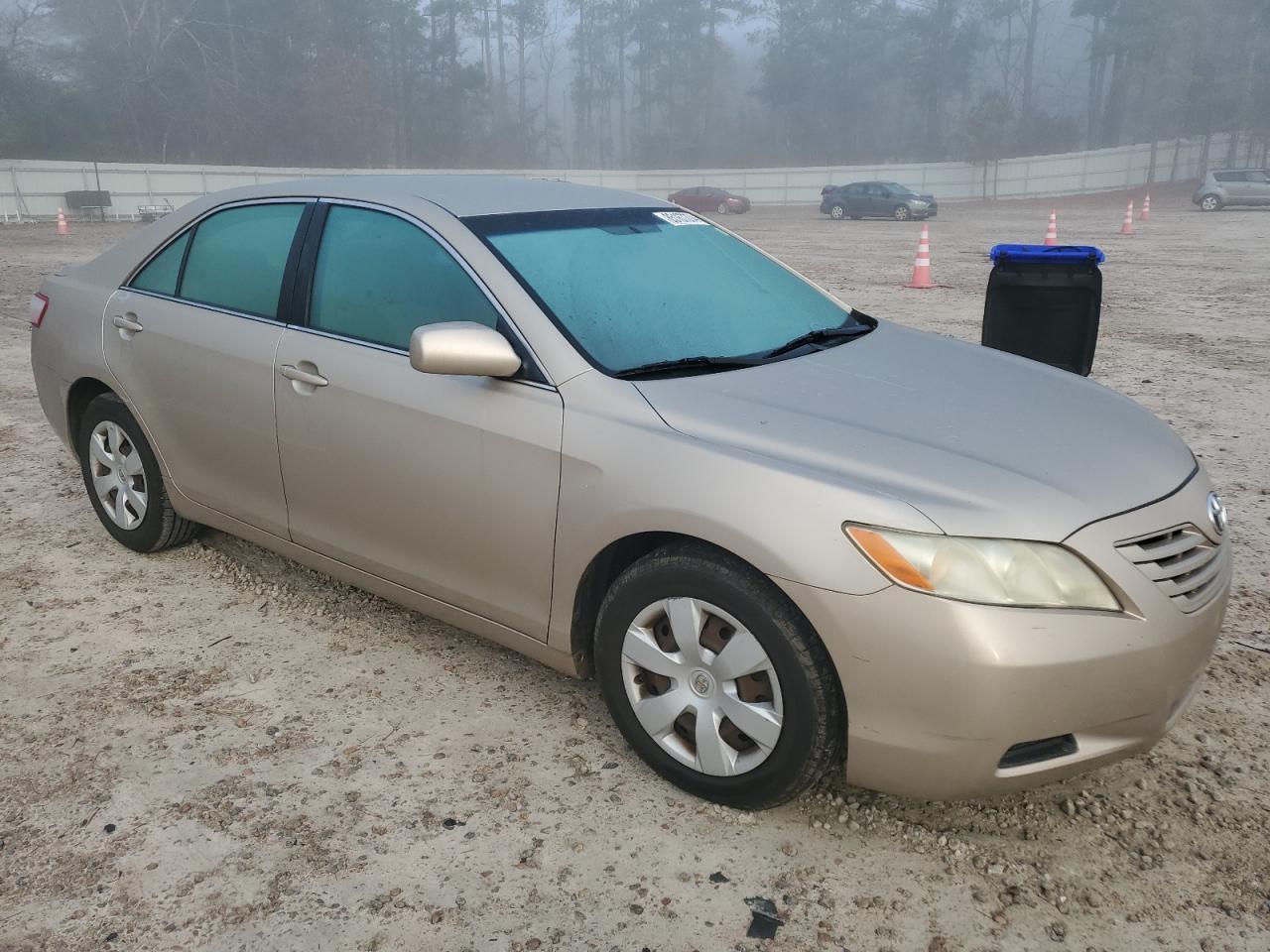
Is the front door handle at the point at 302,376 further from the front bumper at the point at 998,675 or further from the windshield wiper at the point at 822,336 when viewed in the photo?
the front bumper at the point at 998,675

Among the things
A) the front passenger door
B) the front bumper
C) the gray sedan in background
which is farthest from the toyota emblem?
the front passenger door

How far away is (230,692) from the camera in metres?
3.54

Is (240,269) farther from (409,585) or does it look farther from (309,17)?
(309,17)

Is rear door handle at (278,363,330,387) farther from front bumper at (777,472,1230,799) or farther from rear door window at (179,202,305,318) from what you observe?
front bumper at (777,472,1230,799)

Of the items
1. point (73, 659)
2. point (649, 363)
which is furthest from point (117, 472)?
point (649, 363)

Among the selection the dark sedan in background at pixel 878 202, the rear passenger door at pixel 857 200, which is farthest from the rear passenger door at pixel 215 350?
the rear passenger door at pixel 857 200

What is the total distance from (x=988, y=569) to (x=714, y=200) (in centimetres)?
4168

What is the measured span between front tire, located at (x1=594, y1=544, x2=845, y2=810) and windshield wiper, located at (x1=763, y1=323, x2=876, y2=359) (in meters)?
0.95

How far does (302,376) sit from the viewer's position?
3623mm

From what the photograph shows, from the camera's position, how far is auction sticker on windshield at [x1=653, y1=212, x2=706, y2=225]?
397 cm

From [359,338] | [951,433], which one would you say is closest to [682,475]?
[951,433]

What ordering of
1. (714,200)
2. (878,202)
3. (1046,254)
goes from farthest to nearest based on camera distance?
(714,200), (878,202), (1046,254)

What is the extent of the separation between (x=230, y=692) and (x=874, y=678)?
2.18m

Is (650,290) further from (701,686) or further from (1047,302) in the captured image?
(1047,302)
